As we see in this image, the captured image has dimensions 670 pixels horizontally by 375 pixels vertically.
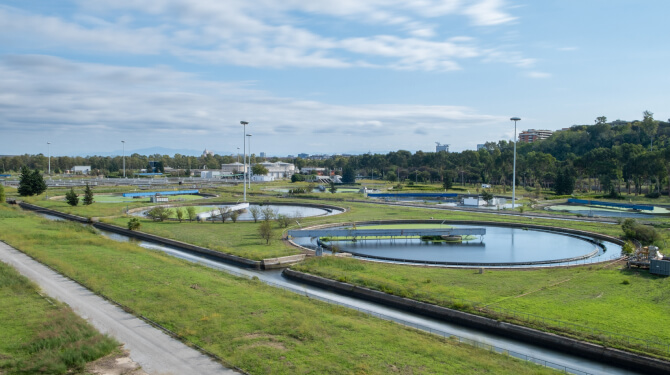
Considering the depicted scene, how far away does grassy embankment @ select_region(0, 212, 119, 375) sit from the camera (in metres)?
13.6

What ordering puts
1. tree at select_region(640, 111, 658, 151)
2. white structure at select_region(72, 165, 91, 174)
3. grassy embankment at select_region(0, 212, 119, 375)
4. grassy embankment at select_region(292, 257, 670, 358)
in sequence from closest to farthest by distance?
grassy embankment at select_region(0, 212, 119, 375) < grassy embankment at select_region(292, 257, 670, 358) < tree at select_region(640, 111, 658, 151) < white structure at select_region(72, 165, 91, 174)

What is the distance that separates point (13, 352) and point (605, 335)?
1921 cm

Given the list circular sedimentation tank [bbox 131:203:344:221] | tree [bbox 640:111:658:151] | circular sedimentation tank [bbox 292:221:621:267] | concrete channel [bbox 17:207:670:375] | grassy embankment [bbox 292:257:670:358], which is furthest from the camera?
tree [bbox 640:111:658:151]

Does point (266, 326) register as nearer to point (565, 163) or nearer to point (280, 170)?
point (565, 163)

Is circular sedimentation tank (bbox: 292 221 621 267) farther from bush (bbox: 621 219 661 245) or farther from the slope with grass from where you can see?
the slope with grass

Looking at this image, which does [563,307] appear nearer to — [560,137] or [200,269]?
[200,269]

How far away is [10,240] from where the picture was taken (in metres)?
33.7

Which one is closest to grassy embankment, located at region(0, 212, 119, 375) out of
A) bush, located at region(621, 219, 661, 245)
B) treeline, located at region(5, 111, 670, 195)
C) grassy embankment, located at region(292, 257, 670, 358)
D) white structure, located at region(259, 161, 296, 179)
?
grassy embankment, located at region(292, 257, 670, 358)

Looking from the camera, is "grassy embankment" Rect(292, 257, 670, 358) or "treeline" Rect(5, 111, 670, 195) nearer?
"grassy embankment" Rect(292, 257, 670, 358)

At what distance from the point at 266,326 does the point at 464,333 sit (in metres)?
7.51

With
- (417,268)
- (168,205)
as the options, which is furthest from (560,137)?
(417,268)

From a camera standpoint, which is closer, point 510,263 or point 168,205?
point 510,263

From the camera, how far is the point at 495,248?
34.3m

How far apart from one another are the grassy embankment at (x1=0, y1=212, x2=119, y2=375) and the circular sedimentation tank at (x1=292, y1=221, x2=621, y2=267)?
18.4 metres
